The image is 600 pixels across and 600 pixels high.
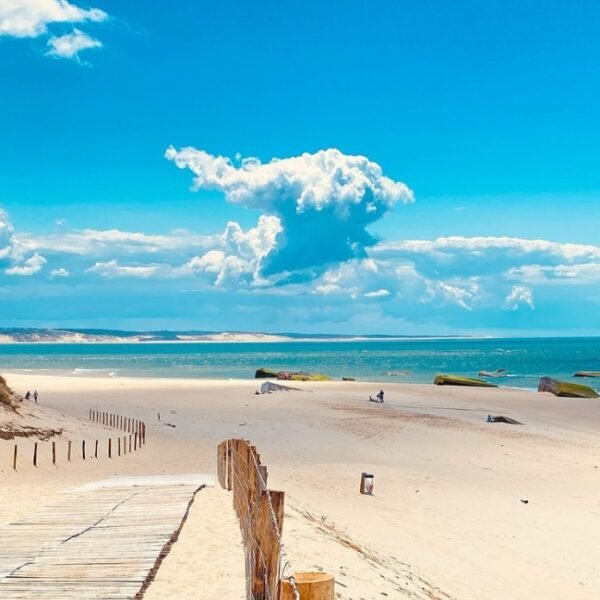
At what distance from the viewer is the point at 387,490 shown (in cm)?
1917

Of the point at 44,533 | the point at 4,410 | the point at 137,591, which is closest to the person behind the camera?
the point at 137,591

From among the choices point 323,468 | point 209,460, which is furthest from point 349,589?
point 209,460

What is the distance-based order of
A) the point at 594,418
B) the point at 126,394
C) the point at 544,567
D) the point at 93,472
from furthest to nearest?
the point at 126,394, the point at 594,418, the point at 93,472, the point at 544,567

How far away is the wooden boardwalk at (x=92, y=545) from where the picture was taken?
8336 millimetres

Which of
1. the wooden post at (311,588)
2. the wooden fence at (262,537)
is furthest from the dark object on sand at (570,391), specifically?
the wooden post at (311,588)

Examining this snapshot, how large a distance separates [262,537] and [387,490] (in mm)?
12447

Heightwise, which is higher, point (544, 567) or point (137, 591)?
point (137, 591)

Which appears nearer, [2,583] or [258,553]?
[258,553]

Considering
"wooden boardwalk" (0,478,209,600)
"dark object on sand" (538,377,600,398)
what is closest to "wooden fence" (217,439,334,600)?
"wooden boardwalk" (0,478,209,600)

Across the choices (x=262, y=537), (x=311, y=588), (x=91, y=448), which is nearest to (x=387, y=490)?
(x=91, y=448)

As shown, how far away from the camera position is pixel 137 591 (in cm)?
820

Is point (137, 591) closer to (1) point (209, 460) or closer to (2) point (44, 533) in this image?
(2) point (44, 533)

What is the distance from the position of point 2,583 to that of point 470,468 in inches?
708

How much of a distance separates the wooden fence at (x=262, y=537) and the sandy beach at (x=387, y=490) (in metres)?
0.71
